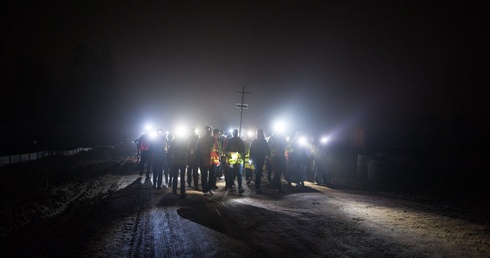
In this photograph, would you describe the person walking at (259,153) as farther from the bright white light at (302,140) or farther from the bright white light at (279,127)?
the bright white light at (302,140)

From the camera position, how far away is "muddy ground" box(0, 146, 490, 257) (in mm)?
5516

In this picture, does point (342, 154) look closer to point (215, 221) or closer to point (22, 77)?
point (215, 221)

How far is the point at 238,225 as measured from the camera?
688cm

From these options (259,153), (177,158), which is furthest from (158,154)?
(259,153)

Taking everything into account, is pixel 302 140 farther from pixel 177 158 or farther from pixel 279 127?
pixel 177 158

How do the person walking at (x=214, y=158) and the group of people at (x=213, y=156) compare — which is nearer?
the group of people at (x=213, y=156)

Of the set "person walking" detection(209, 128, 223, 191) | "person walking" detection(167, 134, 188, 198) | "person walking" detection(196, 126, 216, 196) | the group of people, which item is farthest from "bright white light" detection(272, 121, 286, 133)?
"person walking" detection(167, 134, 188, 198)

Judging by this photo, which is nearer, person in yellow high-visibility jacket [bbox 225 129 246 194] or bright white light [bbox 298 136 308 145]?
person in yellow high-visibility jacket [bbox 225 129 246 194]

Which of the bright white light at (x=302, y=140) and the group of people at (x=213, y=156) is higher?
the bright white light at (x=302, y=140)

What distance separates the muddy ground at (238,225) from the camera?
5.52 m

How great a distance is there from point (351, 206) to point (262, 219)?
116 inches

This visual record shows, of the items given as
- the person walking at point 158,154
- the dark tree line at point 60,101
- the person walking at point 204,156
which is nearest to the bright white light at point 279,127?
the person walking at point 204,156

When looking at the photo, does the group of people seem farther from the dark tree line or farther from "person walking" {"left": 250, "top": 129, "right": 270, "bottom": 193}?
the dark tree line

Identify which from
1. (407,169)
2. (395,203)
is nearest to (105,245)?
(395,203)
